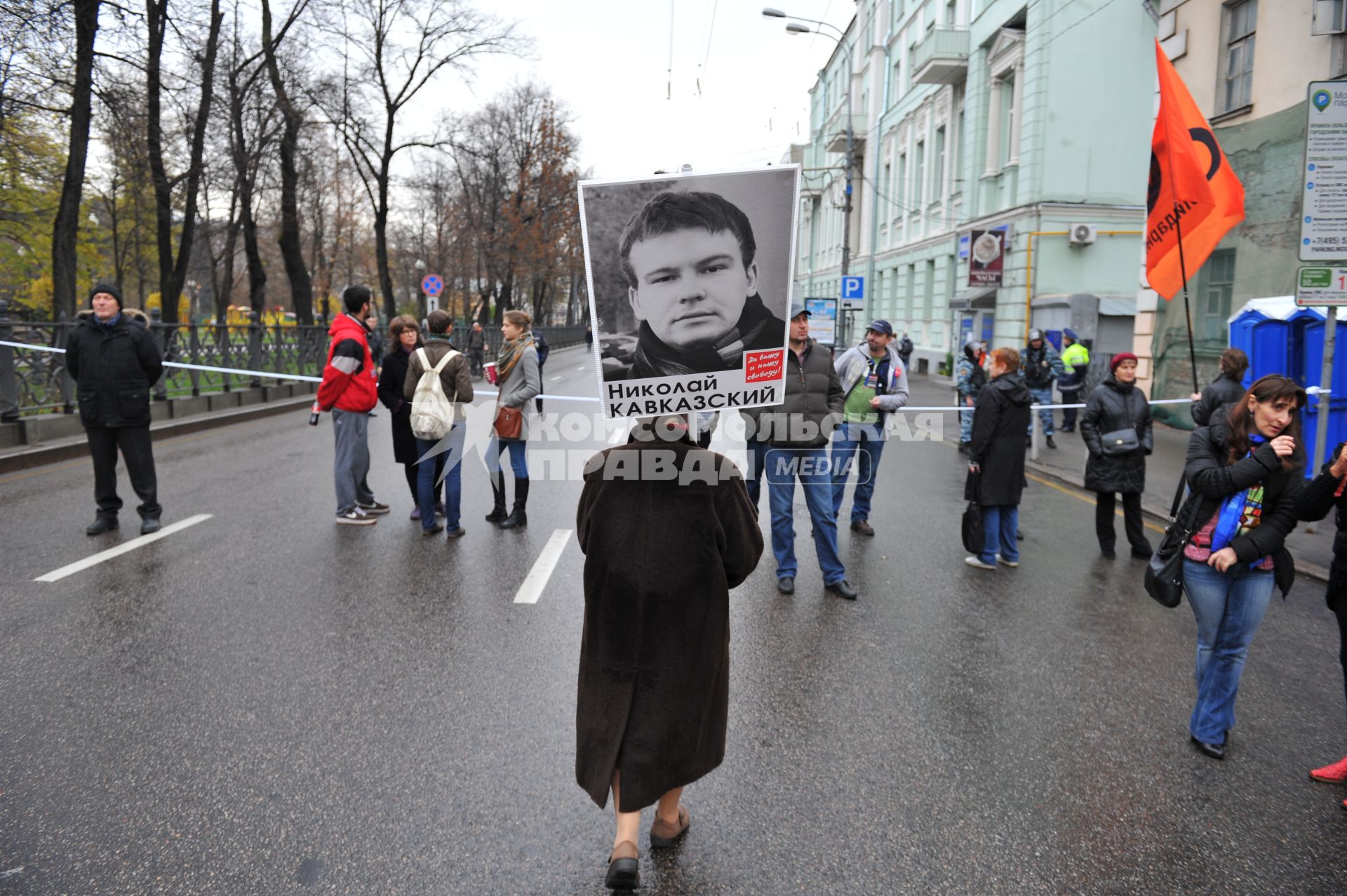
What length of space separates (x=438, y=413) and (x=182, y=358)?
440 inches

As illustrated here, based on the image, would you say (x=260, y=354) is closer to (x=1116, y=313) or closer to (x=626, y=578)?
(x=626, y=578)

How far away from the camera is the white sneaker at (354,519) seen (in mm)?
8359

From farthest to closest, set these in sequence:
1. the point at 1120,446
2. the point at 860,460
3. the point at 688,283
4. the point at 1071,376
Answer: the point at 1071,376, the point at 860,460, the point at 1120,446, the point at 688,283

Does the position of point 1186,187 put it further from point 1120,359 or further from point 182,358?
point 182,358

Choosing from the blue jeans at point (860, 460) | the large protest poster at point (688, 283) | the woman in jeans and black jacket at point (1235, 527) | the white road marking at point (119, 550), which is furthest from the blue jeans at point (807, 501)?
the white road marking at point (119, 550)

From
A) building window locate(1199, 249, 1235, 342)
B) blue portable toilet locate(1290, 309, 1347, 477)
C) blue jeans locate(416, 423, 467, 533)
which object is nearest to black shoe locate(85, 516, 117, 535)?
blue jeans locate(416, 423, 467, 533)

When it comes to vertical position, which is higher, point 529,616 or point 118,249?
point 118,249

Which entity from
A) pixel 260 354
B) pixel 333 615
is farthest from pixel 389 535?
pixel 260 354

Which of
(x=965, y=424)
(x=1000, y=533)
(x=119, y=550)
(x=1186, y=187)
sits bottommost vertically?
(x=119, y=550)

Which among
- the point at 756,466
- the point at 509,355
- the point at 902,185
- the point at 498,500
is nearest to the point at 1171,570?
the point at 756,466

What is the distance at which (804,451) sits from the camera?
21.3 ft

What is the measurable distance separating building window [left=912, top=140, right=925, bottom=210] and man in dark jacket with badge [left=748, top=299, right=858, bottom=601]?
30.6m

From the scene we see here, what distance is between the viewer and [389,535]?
26.3ft

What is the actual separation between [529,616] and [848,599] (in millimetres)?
2184
